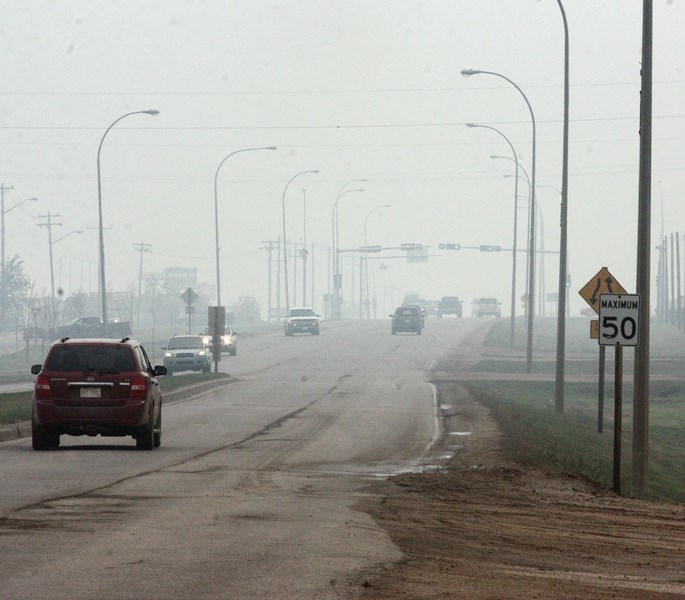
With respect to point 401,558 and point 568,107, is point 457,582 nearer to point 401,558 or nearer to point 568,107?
point 401,558

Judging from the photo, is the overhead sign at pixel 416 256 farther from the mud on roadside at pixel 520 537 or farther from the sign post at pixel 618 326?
the sign post at pixel 618 326

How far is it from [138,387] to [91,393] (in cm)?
71

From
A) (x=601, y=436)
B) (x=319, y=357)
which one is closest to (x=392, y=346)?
(x=319, y=357)

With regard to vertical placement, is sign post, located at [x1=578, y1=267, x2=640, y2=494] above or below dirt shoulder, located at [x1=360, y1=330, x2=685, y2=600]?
above

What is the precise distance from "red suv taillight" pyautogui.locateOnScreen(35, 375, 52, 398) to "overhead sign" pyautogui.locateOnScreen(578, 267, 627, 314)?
11674mm

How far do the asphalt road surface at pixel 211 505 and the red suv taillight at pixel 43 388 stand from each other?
0.86m

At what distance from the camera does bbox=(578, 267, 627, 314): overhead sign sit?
28.6 meters

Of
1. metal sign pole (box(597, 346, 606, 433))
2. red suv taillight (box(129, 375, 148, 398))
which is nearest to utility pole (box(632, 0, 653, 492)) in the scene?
red suv taillight (box(129, 375, 148, 398))

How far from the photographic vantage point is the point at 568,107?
115 feet

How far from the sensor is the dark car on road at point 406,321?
95.5m

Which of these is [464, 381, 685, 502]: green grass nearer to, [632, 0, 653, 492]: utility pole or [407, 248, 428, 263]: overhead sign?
[632, 0, 653, 492]: utility pole

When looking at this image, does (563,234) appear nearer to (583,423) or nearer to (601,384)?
(583,423)

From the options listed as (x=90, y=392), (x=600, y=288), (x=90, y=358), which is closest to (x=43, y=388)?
(x=90, y=392)

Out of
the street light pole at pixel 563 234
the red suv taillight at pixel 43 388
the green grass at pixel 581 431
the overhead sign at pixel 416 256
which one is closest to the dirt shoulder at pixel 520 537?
the green grass at pixel 581 431
